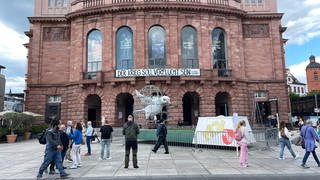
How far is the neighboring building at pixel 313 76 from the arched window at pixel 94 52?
89783mm

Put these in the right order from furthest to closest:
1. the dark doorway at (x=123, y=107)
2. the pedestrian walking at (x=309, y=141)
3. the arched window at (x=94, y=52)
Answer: the arched window at (x=94, y=52)
the dark doorway at (x=123, y=107)
the pedestrian walking at (x=309, y=141)

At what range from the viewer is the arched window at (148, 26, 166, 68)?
114ft

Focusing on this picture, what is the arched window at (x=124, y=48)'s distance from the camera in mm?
35094

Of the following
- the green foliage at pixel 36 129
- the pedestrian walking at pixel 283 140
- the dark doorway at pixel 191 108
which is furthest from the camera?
the dark doorway at pixel 191 108

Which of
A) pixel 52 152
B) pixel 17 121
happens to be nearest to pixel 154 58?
pixel 17 121

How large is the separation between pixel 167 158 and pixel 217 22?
82.2ft

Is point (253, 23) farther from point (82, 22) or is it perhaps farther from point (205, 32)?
point (82, 22)

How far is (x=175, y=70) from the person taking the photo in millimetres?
33125

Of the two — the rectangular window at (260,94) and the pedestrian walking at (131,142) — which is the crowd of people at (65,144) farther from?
the rectangular window at (260,94)

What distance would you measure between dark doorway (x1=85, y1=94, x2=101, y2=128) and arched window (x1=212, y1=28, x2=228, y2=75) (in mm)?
15026

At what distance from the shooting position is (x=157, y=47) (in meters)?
35.1

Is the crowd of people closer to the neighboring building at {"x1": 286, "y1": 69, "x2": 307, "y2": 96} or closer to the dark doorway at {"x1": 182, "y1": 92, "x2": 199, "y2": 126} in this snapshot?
the dark doorway at {"x1": 182, "y1": 92, "x2": 199, "y2": 126}

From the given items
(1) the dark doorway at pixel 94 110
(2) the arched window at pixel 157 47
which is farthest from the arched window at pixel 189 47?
(1) the dark doorway at pixel 94 110

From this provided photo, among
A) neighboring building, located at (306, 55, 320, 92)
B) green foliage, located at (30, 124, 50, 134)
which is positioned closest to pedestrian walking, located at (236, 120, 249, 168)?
green foliage, located at (30, 124, 50, 134)
